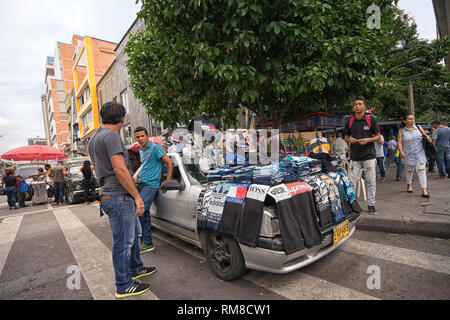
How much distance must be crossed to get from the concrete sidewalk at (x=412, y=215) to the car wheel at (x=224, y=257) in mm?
2746

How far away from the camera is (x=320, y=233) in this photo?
2.52 metres

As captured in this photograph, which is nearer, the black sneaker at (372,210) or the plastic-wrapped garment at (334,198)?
the plastic-wrapped garment at (334,198)

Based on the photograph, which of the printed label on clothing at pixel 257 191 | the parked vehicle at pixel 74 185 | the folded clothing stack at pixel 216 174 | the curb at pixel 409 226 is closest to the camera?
the printed label on clothing at pixel 257 191

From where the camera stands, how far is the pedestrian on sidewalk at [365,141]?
4.34m

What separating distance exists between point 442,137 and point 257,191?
799 centimetres

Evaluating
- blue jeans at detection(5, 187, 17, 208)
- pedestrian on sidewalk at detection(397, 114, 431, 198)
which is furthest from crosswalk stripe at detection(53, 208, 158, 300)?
blue jeans at detection(5, 187, 17, 208)

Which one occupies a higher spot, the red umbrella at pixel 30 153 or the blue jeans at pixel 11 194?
the red umbrella at pixel 30 153

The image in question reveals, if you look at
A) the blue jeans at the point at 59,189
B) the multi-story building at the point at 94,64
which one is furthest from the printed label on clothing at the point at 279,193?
the multi-story building at the point at 94,64

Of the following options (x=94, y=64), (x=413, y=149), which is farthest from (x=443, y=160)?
(x=94, y=64)

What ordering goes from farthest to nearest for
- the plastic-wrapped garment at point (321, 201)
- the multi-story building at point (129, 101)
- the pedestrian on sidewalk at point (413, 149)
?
the multi-story building at point (129, 101), the pedestrian on sidewalk at point (413, 149), the plastic-wrapped garment at point (321, 201)

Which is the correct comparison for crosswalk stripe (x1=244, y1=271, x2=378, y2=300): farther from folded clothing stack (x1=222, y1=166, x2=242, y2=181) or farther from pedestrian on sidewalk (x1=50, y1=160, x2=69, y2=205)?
pedestrian on sidewalk (x1=50, y1=160, x2=69, y2=205)

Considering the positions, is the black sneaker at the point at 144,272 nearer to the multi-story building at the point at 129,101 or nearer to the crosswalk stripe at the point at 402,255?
the crosswalk stripe at the point at 402,255
